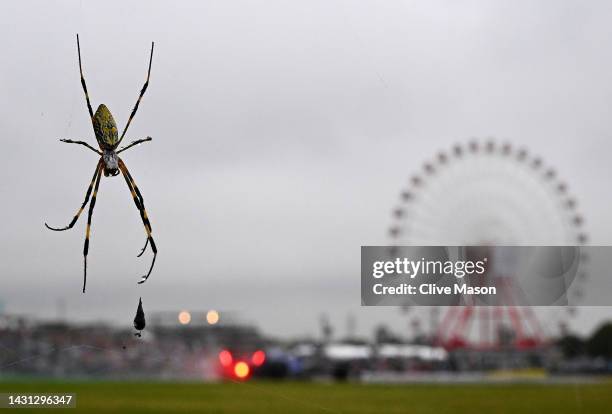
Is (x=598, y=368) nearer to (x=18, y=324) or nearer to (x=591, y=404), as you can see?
(x=591, y=404)

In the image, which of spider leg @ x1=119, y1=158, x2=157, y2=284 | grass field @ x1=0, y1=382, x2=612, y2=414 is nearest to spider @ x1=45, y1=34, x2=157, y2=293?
spider leg @ x1=119, y1=158, x2=157, y2=284

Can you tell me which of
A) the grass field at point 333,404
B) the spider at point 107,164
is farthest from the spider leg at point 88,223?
the grass field at point 333,404

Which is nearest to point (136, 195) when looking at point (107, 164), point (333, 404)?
point (107, 164)

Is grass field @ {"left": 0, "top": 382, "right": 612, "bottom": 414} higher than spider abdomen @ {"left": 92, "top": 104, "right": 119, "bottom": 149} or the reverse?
the reverse

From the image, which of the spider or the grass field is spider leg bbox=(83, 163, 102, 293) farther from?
the grass field

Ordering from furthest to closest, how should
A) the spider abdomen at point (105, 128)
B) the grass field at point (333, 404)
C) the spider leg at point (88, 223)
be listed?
1. the grass field at point (333, 404)
2. the spider leg at point (88, 223)
3. the spider abdomen at point (105, 128)

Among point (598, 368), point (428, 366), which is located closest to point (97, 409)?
point (598, 368)

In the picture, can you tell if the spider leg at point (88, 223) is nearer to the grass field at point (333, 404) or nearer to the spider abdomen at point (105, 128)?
the spider abdomen at point (105, 128)

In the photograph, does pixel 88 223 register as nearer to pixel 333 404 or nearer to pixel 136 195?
pixel 136 195
